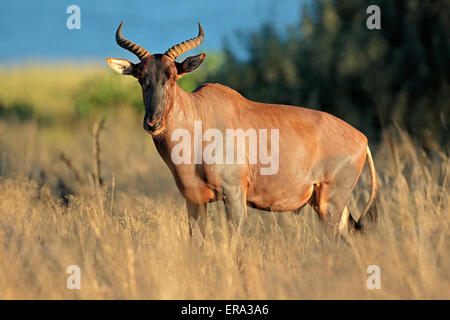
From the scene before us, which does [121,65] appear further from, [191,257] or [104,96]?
[104,96]

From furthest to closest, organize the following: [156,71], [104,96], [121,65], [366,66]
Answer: [104,96], [366,66], [121,65], [156,71]

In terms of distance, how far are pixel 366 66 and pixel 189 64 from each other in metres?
8.59

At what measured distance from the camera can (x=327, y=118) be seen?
23.5 feet

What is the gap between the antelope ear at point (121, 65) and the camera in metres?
6.54

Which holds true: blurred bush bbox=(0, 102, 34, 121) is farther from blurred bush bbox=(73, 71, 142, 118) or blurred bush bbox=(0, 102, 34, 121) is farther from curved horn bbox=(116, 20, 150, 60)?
curved horn bbox=(116, 20, 150, 60)

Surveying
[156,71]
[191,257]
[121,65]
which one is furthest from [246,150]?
[121,65]

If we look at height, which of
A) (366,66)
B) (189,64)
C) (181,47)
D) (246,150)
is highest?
(366,66)

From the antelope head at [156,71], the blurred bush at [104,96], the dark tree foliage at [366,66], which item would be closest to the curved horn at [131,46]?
the antelope head at [156,71]

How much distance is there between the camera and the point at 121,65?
21.7 feet

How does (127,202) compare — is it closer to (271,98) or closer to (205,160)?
(205,160)

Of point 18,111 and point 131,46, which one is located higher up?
point 18,111

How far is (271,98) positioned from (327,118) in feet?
28.1

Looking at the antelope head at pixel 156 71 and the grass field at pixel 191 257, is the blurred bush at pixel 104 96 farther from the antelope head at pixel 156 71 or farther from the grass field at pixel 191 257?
the antelope head at pixel 156 71

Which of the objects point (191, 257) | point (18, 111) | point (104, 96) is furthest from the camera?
point (18, 111)
